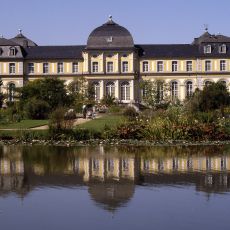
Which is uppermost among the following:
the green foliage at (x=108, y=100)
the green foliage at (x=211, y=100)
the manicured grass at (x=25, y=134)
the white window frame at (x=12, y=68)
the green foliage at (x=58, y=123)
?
the white window frame at (x=12, y=68)

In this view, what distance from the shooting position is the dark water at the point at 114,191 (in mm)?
9023

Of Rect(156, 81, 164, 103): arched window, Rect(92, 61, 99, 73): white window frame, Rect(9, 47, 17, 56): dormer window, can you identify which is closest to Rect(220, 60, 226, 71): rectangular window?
Rect(156, 81, 164, 103): arched window

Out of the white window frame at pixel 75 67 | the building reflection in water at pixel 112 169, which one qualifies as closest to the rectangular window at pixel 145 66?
the white window frame at pixel 75 67

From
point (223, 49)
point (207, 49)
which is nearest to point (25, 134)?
point (207, 49)

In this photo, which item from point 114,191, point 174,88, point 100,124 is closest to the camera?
point 114,191

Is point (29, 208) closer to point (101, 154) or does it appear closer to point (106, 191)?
point (106, 191)

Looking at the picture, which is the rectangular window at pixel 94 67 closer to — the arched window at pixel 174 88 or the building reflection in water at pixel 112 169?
the arched window at pixel 174 88

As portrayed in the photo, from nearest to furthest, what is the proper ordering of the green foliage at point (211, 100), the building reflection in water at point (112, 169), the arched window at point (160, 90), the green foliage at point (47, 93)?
the building reflection in water at point (112, 169)
the green foliage at point (211, 100)
the green foliage at point (47, 93)
the arched window at point (160, 90)

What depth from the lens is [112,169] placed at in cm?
1408

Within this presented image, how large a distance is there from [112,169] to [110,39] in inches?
1733

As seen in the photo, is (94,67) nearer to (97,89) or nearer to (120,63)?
(97,89)

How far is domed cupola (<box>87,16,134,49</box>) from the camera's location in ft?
188

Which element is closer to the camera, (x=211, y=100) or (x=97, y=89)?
(x=211, y=100)

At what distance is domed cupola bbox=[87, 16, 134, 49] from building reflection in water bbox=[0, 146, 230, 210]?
A: 38694 millimetres
